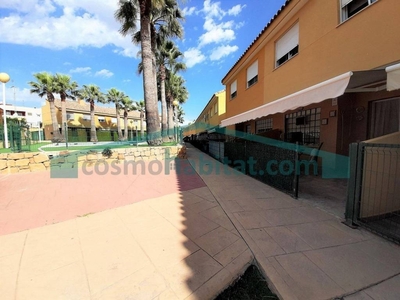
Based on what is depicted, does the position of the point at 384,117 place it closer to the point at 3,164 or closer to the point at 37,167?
the point at 37,167

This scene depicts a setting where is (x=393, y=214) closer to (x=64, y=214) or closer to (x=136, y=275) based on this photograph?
(x=136, y=275)

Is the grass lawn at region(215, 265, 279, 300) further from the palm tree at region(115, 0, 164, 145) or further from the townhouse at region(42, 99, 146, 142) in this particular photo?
the townhouse at region(42, 99, 146, 142)

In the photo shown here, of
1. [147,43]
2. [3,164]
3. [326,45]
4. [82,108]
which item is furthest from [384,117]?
[82,108]

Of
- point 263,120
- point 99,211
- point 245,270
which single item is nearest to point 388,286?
point 245,270

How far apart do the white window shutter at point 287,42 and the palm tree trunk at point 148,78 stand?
29.8 feet

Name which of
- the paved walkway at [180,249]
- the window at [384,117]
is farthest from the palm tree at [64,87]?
the window at [384,117]

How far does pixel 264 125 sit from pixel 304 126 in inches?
168

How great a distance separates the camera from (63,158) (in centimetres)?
1035

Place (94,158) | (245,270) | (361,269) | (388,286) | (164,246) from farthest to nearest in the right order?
1. (94,158)
2. (164,246)
3. (245,270)
4. (361,269)
5. (388,286)

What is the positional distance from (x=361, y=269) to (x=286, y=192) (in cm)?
350

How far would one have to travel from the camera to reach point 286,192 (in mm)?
6098

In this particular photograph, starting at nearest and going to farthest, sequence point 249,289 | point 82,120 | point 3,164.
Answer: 1. point 249,289
2. point 3,164
3. point 82,120

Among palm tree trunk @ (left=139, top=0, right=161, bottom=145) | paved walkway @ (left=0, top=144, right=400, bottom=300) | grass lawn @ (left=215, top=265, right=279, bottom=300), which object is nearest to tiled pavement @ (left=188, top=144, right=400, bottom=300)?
paved walkway @ (left=0, top=144, right=400, bottom=300)

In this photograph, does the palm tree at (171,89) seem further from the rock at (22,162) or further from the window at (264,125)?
the rock at (22,162)
